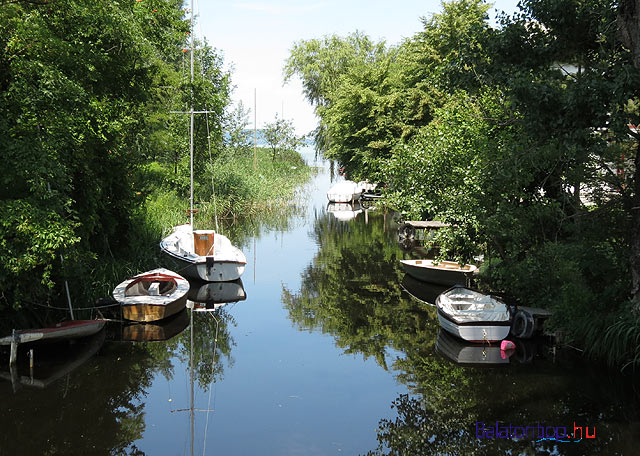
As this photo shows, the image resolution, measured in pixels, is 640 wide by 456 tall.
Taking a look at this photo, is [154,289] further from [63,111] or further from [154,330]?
[63,111]

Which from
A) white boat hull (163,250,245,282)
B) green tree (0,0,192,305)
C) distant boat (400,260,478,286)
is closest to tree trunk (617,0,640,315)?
distant boat (400,260,478,286)

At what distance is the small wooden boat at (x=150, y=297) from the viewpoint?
15977mm

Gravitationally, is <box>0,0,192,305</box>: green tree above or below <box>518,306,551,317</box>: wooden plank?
above

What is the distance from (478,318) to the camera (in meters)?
14.4

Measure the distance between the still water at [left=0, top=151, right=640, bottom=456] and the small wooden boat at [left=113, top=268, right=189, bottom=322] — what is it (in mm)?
451

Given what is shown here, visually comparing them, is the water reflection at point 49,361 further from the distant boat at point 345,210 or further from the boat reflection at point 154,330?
the distant boat at point 345,210

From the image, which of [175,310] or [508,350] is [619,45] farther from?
[175,310]

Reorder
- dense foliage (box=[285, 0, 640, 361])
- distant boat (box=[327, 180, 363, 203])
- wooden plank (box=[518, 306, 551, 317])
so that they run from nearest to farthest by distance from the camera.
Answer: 1. dense foliage (box=[285, 0, 640, 361])
2. wooden plank (box=[518, 306, 551, 317])
3. distant boat (box=[327, 180, 363, 203])

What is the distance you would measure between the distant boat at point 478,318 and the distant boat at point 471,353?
0.23 meters

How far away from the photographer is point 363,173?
44.5 metres

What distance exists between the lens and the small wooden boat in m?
16.0

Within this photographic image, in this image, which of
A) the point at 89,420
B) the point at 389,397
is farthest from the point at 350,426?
the point at 89,420

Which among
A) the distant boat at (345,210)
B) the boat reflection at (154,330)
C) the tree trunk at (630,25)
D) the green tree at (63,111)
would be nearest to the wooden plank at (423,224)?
the distant boat at (345,210)

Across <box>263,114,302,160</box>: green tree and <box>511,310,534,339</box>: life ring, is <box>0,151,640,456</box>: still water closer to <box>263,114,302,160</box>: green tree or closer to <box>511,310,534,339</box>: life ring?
<box>511,310,534,339</box>: life ring
